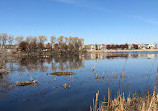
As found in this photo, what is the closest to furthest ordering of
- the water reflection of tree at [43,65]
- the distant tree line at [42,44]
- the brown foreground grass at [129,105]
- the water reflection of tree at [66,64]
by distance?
the brown foreground grass at [129,105] → the water reflection of tree at [43,65] → the water reflection of tree at [66,64] → the distant tree line at [42,44]

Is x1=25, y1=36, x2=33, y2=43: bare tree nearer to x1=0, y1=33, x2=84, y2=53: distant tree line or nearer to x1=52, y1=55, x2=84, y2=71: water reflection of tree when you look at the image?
x1=0, y1=33, x2=84, y2=53: distant tree line

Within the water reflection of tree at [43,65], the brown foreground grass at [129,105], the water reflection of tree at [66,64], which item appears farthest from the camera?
the water reflection of tree at [66,64]

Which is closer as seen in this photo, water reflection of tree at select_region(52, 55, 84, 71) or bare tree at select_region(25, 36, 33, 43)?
water reflection of tree at select_region(52, 55, 84, 71)

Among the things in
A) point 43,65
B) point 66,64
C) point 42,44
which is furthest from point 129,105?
point 42,44

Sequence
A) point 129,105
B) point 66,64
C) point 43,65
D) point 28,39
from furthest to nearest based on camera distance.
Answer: point 28,39 → point 66,64 → point 43,65 → point 129,105

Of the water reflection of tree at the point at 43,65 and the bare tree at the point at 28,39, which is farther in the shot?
the bare tree at the point at 28,39

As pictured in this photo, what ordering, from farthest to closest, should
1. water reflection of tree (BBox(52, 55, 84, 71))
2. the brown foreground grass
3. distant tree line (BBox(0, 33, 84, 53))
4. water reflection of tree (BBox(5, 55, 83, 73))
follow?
distant tree line (BBox(0, 33, 84, 53)) < water reflection of tree (BBox(52, 55, 84, 71)) < water reflection of tree (BBox(5, 55, 83, 73)) < the brown foreground grass

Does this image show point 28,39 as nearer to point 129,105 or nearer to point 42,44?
point 42,44

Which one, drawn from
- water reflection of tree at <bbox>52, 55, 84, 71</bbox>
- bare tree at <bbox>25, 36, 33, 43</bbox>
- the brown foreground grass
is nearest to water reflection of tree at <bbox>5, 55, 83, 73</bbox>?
water reflection of tree at <bbox>52, 55, 84, 71</bbox>

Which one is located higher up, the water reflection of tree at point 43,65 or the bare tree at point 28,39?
Answer: the bare tree at point 28,39

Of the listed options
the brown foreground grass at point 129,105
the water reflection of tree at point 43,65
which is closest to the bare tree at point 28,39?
the water reflection of tree at point 43,65

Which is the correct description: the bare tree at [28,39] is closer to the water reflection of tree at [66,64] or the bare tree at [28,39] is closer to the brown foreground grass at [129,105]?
the water reflection of tree at [66,64]

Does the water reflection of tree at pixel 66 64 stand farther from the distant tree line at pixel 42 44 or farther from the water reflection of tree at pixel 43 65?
the distant tree line at pixel 42 44

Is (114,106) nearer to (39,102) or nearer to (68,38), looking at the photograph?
(39,102)
